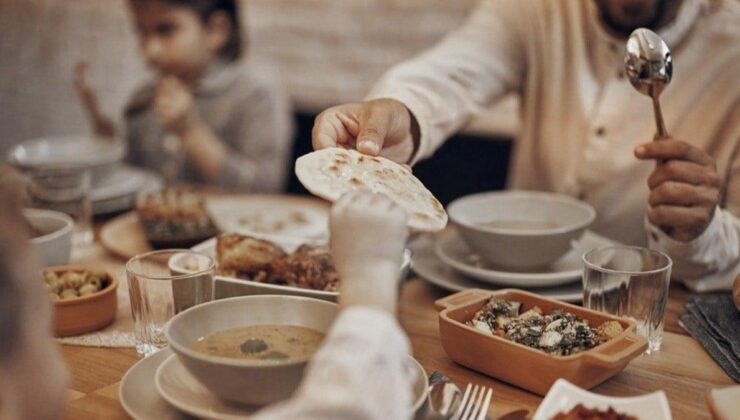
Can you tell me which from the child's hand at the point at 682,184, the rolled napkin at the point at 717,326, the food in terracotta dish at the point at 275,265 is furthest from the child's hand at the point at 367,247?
the child's hand at the point at 682,184

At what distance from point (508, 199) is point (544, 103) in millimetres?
460

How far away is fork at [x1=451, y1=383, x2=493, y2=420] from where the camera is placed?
105 centimetres

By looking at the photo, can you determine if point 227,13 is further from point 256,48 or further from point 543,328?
point 543,328

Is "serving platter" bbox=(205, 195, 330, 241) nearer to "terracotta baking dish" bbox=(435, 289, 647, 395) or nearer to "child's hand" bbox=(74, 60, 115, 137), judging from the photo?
"terracotta baking dish" bbox=(435, 289, 647, 395)

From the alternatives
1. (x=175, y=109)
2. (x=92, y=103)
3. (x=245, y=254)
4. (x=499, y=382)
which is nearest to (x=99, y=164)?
(x=92, y=103)

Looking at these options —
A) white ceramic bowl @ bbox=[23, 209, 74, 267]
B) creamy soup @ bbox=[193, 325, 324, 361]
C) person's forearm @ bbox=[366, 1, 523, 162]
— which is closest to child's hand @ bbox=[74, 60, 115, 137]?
white ceramic bowl @ bbox=[23, 209, 74, 267]

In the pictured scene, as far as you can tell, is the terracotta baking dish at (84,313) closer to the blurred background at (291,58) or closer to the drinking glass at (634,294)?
the drinking glass at (634,294)

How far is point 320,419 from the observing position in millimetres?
776

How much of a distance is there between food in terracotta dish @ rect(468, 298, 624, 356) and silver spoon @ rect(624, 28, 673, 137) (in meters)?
0.47

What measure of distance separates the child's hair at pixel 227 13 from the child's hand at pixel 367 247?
242 cm

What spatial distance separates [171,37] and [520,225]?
1.92 meters

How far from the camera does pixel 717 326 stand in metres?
1.38

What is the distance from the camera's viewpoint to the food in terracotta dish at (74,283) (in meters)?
1.41

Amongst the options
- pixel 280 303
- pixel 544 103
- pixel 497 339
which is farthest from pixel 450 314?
pixel 544 103
